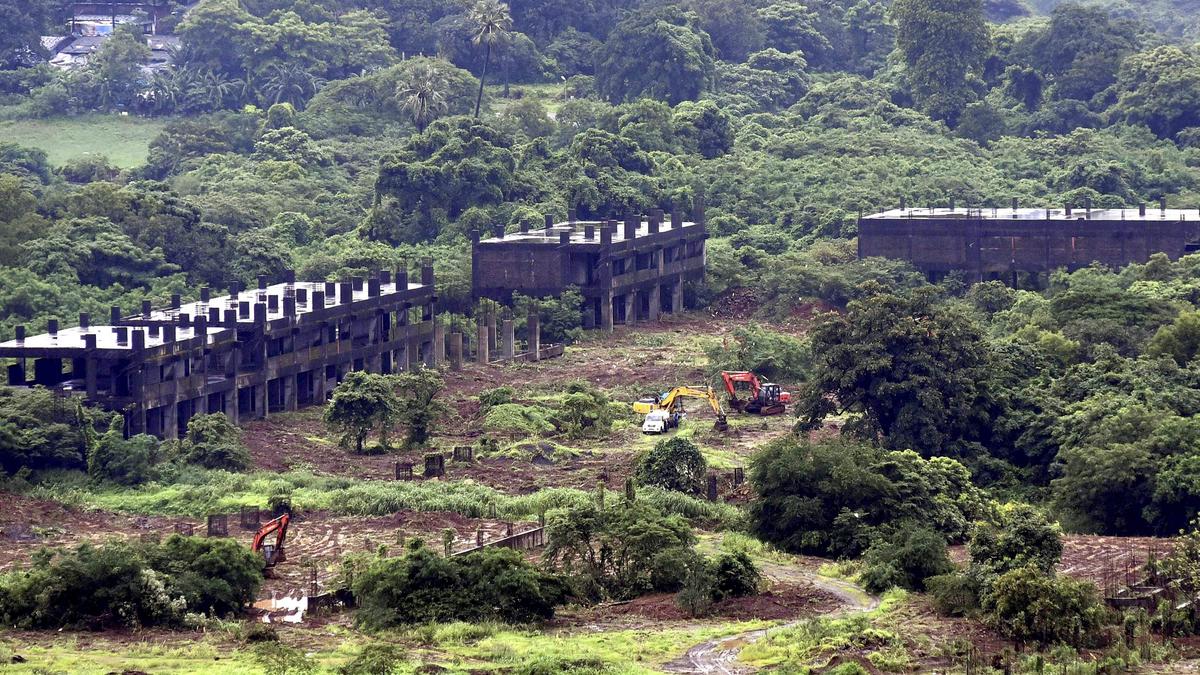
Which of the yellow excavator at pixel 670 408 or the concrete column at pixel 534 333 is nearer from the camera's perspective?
the yellow excavator at pixel 670 408

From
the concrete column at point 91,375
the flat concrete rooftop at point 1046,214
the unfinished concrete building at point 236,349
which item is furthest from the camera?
the flat concrete rooftop at point 1046,214

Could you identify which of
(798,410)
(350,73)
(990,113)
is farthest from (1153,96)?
(798,410)

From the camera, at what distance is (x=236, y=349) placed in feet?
252

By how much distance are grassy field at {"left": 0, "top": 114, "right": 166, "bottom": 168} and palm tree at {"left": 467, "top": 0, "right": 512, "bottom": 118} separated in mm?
20598

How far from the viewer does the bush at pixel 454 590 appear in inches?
1966

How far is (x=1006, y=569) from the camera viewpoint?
50.2 metres

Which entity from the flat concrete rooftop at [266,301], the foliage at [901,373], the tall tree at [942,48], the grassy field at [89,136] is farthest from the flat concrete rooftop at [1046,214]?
the grassy field at [89,136]

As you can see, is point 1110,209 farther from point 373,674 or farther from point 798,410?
point 373,674

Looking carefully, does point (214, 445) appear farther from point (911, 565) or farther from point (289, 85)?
point (289, 85)

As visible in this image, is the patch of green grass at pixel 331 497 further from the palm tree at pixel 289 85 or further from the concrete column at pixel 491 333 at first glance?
the palm tree at pixel 289 85

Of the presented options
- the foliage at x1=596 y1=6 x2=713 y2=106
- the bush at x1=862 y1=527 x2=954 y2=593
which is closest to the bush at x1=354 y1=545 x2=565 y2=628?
the bush at x1=862 y1=527 x2=954 y2=593

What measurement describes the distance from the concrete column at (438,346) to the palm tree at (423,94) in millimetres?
42670

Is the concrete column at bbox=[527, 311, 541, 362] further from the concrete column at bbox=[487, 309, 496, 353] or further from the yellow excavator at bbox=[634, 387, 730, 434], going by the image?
the yellow excavator at bbox=[634, 387, 730, 434]

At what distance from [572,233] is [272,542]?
1854 inches
